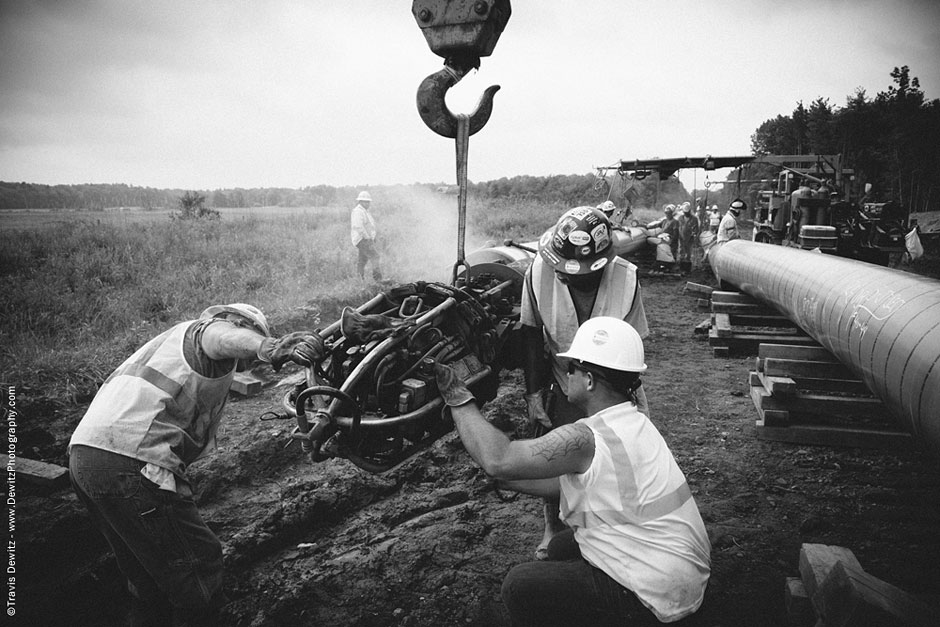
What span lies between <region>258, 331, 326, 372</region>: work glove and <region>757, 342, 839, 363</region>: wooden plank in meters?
4.07

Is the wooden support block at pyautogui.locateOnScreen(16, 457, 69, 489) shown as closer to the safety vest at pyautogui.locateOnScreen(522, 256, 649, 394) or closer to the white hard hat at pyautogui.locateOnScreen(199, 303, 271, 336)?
the white hard hat at pyautogui.locateOnScreen(199, 303, 271, 336)

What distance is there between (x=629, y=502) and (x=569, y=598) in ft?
1.27

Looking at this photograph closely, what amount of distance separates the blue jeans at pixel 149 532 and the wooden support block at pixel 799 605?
254 centimetres

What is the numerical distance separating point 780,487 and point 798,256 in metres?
2.93

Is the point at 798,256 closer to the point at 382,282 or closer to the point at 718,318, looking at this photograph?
the point at 718,318

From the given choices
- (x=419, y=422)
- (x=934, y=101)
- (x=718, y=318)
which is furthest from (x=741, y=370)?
(x=934, y=101)

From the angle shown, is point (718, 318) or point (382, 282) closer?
point (718, 318)

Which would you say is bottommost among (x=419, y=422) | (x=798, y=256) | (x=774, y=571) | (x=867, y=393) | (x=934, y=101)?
(x=774, y=571)

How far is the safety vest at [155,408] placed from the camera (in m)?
2.25

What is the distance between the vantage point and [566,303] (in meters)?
2.79

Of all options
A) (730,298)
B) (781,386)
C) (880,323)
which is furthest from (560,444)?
(730,298)

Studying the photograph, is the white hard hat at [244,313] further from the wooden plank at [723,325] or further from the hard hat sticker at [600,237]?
the wooden plank at [723,325]

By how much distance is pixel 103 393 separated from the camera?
2.35 metres

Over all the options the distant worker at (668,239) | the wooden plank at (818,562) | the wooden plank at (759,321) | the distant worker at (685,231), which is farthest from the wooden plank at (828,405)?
the distant worker at (685,231)
